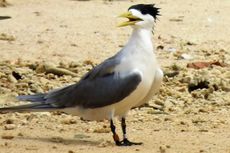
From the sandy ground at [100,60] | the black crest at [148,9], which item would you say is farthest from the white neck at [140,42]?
the sandy ground at [100,60]

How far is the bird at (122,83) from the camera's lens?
8.38 meters

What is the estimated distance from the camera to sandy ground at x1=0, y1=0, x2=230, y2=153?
869cm

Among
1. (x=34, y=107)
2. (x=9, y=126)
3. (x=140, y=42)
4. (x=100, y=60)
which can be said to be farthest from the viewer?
(x=100, y=60)

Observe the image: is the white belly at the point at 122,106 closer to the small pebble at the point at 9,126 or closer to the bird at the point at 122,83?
the bird at the point at 122,83

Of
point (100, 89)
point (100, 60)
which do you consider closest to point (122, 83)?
point (100, 89)

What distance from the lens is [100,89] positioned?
851 centimetres

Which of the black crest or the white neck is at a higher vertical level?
the black crest

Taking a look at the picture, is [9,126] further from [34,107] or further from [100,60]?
[100,60]

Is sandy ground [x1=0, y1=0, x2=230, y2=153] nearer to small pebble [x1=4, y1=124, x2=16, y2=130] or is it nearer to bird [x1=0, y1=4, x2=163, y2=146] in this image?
small pebble [x1=4, y1=124, x2=16, y2=130]

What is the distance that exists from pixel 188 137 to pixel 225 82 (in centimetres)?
259

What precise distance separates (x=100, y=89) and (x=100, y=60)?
4747 millimetres

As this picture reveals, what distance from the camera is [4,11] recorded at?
17.0 meters

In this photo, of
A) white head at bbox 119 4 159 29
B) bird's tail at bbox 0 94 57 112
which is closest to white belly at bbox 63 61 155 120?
bird's tail at bbox 0 94 57 112

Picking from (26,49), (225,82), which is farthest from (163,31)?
(225,82)
